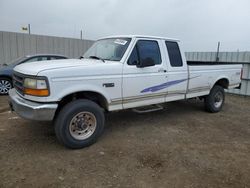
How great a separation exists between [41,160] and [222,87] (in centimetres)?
553

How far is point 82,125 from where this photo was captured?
382 centimetres

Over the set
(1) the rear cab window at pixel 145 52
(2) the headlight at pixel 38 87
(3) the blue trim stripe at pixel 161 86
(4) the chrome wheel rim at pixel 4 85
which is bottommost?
(4) the chrome wheel rim at pixel 4 85

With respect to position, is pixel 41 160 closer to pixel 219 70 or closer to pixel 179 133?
pixel 179 133

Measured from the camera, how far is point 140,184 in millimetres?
2842

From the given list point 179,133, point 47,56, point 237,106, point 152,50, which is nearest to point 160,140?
point 179,133

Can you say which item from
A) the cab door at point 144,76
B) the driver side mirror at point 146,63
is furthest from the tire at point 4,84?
the driver side mirror at point 146,63

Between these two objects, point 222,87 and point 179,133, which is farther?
point 222,87

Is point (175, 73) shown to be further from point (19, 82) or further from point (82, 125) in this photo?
point (19, 82)

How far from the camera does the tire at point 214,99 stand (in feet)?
20.5

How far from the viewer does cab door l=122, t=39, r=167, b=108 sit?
424 cm

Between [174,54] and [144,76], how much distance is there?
123 centimetres

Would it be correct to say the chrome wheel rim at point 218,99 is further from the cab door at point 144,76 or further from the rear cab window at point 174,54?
the cab door at point 144,76

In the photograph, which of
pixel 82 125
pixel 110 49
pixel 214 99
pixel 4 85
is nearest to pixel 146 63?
pixel 110 49

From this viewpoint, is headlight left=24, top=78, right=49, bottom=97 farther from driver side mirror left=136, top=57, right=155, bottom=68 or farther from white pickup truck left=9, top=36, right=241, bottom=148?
driver side mirror left=136, top=57, right=155, bottom=68
